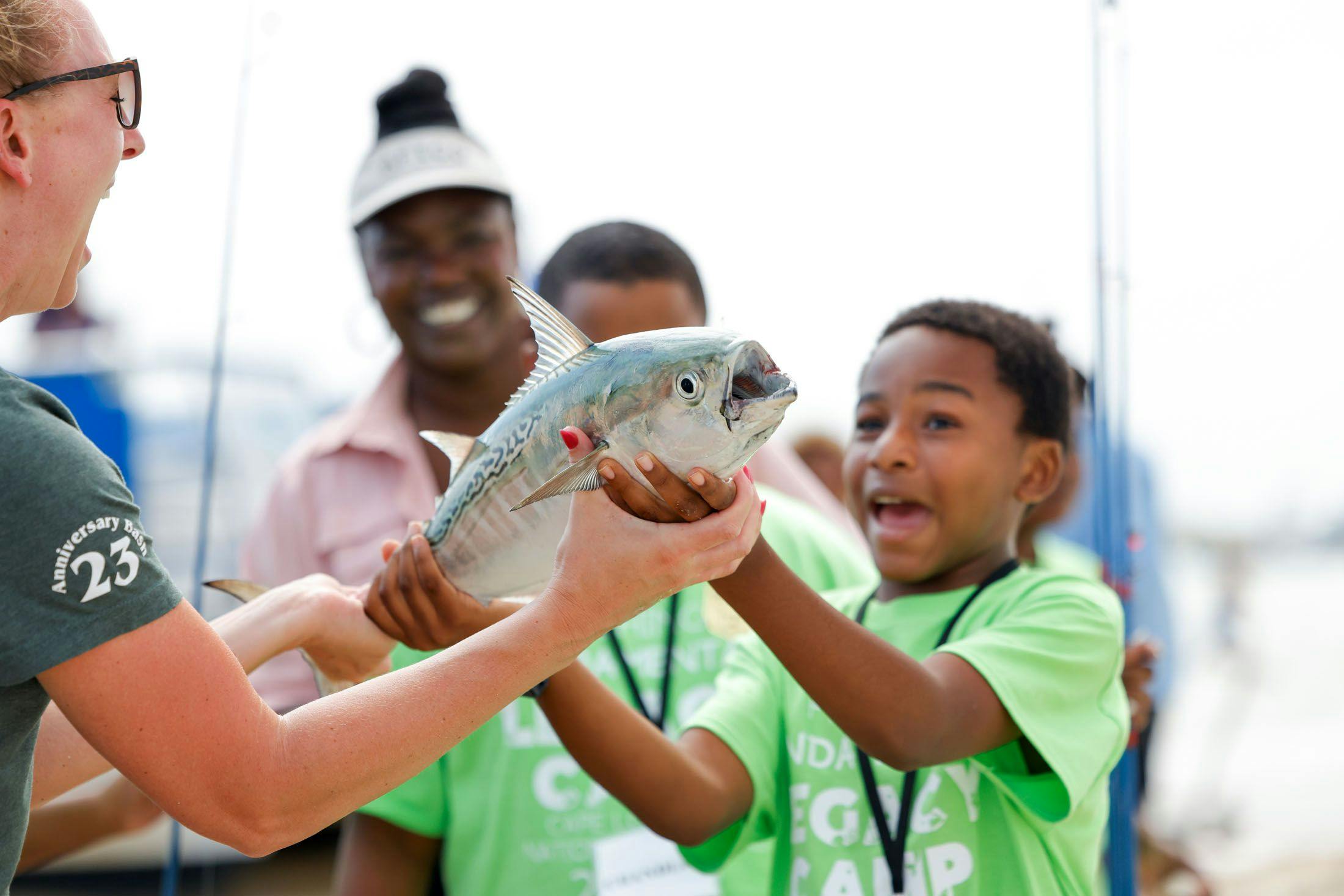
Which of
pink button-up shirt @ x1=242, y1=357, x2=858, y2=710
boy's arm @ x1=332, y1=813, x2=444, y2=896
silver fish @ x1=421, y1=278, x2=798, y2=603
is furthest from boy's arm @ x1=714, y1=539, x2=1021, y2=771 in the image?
pink button-up shirt @ x1=242, y1=357, x2=858, y2=710

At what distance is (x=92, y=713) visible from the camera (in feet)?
3.66

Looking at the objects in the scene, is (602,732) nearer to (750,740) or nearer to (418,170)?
(750,740)

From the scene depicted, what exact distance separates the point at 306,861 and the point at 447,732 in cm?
636

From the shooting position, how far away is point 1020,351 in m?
2.14

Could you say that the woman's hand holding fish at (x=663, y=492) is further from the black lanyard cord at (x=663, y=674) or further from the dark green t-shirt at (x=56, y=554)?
the black lanyard cord at (x=663, y=674)

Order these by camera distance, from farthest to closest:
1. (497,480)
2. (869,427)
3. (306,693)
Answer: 1. (306,693)
2. (869,427)
3. (497,480)

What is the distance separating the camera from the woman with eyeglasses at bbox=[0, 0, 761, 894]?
1.08 metres

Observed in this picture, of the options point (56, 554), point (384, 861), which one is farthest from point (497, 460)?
point (384, 861)

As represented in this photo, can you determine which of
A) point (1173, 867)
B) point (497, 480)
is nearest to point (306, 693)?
point (497, 480)

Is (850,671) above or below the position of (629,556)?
below

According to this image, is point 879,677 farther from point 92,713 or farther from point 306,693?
point 306,693

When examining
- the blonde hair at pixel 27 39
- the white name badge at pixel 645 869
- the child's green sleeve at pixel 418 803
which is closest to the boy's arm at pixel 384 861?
the child's green sleeve at pixel 418 803

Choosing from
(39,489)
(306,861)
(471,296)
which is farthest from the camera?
(306,861)

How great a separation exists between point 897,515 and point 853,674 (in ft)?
1.71
